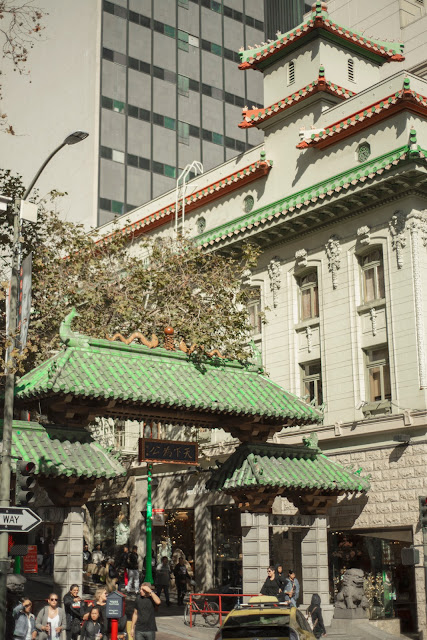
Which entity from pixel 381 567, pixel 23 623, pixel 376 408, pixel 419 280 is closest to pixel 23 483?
pixel 23 623

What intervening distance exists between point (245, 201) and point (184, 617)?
2049 centimetres

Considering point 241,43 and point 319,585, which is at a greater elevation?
point 241,43

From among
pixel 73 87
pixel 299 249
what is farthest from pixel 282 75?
pixel 73 87

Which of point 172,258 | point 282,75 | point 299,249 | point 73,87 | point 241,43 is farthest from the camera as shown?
point 241,43

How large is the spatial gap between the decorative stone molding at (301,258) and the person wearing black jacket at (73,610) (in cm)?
2033

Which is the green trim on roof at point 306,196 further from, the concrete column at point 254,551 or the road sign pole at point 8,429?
the road sign pole at point 8,429

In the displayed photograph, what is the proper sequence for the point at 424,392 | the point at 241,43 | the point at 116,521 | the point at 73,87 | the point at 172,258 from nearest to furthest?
the point at 424,392 → the point at 172,258 → the point at 116,521 → the point at 73,87 → the point at 241,43

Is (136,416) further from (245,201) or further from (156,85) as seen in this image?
(156,85)

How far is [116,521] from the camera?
44062 mm

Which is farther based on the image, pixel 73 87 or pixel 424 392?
pixel 73 87

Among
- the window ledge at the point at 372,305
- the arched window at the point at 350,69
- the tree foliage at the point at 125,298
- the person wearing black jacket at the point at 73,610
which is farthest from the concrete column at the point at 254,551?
the arched window at the point at 350,69

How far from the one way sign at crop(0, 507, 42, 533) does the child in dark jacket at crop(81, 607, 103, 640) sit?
236 cm

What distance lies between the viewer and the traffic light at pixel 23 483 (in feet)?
54.6

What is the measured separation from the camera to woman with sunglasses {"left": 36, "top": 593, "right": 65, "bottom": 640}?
Answer: 17.0 metres
